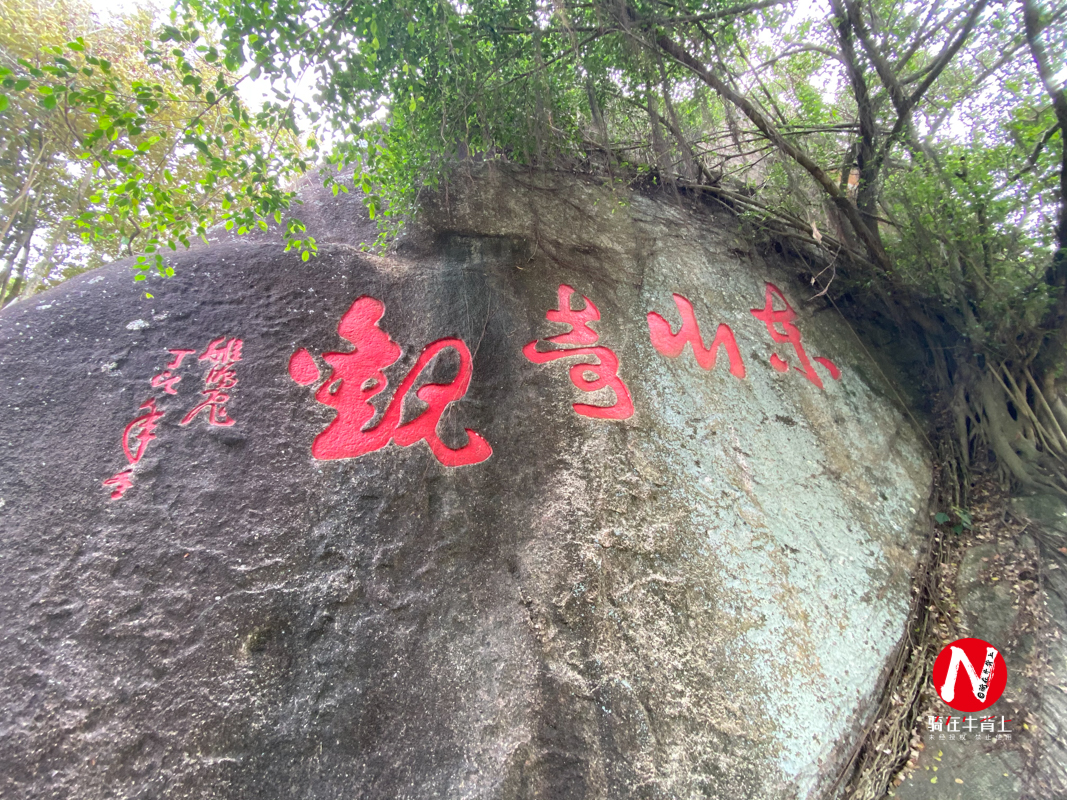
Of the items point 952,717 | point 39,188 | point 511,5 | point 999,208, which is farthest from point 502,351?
point 39,188

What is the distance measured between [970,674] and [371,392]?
4.20 meters

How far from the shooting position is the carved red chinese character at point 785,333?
436cm

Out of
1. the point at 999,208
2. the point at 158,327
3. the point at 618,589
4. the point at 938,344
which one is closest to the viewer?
the point at 618,589

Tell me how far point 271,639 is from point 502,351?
7.12 ft

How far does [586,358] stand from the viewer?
3.54 m

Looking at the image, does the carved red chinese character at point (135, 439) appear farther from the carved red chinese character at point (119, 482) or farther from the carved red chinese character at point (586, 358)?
the carved red chinese character at point (586, 358)

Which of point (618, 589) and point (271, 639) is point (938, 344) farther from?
point (271, 639)

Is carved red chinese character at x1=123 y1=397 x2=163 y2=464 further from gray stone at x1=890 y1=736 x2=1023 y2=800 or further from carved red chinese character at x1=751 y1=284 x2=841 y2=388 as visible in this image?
carved red chinese character at x1=751 y1=284 x2=841 y2=388

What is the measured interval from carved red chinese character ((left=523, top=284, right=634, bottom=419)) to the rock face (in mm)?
22

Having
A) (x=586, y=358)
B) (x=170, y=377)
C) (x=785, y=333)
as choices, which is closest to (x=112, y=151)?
(x=170, y=377)

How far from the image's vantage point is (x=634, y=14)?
11.6ft

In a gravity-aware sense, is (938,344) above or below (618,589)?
above

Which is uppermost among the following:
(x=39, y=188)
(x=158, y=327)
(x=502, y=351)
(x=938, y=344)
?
(x=39, y=188)

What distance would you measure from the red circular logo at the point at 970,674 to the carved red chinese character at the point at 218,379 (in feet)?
15.3
